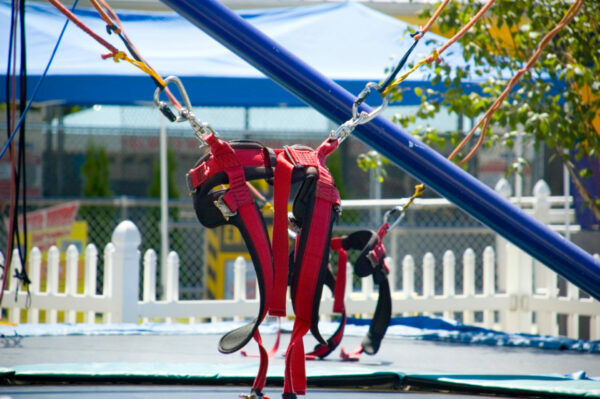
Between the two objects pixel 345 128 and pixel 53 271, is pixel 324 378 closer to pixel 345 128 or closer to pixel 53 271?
pixel 345 128

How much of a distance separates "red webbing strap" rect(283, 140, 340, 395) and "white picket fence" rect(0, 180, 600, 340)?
2970 mm

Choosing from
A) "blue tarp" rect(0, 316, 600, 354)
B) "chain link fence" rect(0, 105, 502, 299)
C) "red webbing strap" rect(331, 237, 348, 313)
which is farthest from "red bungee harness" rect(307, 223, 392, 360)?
"chain link fence" rect(0, 105, 502, 299)

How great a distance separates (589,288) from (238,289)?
10.2ft

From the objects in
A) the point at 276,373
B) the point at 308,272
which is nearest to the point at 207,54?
the point at 276,373

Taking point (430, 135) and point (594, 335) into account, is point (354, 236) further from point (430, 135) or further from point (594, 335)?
point (594, 335)

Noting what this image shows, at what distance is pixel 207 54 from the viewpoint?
5.72m

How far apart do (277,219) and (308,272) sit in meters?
0.13

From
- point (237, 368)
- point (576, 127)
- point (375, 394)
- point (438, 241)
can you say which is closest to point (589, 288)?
point (375, 394)

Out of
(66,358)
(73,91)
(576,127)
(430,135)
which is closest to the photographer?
(66,358)

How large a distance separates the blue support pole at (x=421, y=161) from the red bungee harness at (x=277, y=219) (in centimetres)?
19

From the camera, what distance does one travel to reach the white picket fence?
4.45 meters

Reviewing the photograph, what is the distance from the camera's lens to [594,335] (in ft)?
15.1

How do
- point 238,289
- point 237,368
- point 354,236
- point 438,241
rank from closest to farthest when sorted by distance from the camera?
point 237,368 → point 354,236 → point 238,289 → point 438,241

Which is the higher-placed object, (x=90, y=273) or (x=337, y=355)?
(x=90, y=273)
